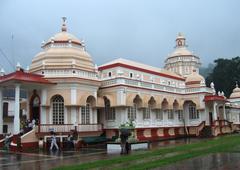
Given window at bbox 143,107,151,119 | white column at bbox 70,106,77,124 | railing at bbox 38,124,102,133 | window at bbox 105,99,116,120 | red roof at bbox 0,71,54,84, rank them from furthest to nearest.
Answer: window at bbox 143,107,151,119, window at bbox 105,99,116,120, white column at bbox 70,106,77,124, railing at bbox 38,124,102,133, red roof at bbox 0,71,54,84

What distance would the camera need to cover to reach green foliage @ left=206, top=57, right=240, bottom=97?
7319 centimetres

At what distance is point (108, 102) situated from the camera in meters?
32.1

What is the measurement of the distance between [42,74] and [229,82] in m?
53.7

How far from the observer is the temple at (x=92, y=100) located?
27.1 meters

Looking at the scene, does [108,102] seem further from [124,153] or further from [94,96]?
[124,153]

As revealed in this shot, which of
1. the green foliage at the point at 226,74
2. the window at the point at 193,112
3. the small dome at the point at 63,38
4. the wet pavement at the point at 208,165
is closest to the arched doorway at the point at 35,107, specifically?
the small dome at the point at 63,38

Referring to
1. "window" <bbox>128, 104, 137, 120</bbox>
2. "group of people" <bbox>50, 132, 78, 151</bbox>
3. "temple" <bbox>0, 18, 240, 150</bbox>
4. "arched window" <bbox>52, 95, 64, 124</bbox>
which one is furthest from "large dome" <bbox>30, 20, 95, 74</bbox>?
"group of people" <bbox>50, 132, 78, 151</bbox>

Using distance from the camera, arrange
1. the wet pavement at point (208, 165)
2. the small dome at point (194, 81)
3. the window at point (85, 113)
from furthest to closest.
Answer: the small dome at point (194, 81) < the window at point (85, 113) < the wet pavement at point (208, 165)

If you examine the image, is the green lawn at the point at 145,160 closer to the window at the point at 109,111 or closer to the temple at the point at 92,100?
the temple at the point at 92,100

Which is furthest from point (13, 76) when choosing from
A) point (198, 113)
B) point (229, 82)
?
point (229, 82)

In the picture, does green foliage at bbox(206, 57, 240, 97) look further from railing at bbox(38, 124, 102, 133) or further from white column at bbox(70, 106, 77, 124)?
white column at bbox(70, 106, 77, 124)

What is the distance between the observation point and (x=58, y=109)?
92.7 feet

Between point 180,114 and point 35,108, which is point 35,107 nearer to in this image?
point 35,108

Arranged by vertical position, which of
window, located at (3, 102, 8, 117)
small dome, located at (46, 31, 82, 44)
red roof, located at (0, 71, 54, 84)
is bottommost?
window, located at (3, 102, 8, 117)
